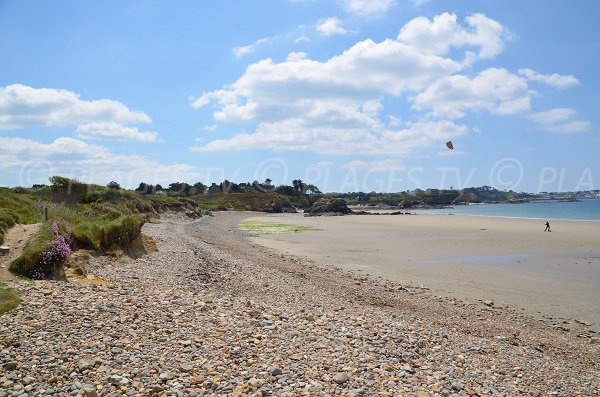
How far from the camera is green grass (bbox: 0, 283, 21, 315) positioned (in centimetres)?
777

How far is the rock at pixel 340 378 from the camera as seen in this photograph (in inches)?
263

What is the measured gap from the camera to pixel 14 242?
1266 cm

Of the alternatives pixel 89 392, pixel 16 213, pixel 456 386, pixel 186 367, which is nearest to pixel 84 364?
pixel 89 392

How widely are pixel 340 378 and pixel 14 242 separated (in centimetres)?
1094

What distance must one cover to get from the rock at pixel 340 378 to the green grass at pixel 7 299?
596 cm

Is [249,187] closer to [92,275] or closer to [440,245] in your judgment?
[440,245]

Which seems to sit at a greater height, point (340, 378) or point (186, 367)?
point (186, 367)

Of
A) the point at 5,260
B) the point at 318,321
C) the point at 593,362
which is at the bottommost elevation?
the point at 593,362

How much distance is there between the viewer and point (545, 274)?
20.5m

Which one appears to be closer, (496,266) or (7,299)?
(7,299)

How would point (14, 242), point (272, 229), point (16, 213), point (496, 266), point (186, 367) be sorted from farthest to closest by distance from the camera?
point (272, 229) < point (496, 266) < point (16, 213) < point (14, 242) < point (186, 367)

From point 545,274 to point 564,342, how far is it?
10.6 m

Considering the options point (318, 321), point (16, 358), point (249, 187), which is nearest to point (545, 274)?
point (318, 321)

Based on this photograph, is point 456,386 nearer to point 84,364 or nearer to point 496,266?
point 84,364
